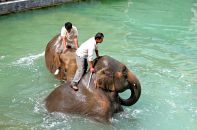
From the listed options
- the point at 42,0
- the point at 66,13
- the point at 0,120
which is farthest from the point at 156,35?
the point at 0,120

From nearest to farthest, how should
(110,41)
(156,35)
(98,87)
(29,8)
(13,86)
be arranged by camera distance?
(98,87) < (13,86) < (110,41) < (156,35) < (29,8)

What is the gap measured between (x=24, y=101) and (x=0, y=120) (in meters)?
1.20

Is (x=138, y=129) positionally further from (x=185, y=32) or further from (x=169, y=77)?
(x=185, y=32)

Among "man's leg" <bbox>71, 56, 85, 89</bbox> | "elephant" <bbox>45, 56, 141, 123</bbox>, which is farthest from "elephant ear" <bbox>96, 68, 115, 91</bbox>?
"man's leg" <bbox>71, 56, 85, 89</bbox>

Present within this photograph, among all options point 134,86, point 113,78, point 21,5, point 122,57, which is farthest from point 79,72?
point 21,5

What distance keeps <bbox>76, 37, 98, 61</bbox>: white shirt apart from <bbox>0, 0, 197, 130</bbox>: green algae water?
4.77 feet

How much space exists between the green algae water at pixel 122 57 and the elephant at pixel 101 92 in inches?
9.0

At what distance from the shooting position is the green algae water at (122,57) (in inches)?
410

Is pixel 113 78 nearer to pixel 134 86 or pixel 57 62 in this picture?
pixel 134 86

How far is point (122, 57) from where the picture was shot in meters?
14.8

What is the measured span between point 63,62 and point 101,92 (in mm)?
2435

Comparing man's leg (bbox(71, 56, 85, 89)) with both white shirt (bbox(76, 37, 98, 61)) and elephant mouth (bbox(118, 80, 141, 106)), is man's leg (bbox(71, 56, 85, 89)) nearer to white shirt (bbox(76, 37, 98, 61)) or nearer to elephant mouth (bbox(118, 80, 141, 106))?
white shirt (bbox(76, 37, 98, 61))

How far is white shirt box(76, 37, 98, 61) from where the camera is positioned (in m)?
9.80

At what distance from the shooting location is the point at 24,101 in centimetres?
1118
